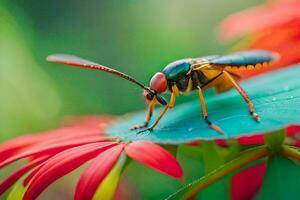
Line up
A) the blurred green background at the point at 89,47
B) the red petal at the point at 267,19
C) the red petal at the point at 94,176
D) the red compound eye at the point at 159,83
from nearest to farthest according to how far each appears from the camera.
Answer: the red petal at the point at 94,176
the red compound eye at the point at 159,83
the red petal at the point at 267,19
the blurred green background at the point at 89,47

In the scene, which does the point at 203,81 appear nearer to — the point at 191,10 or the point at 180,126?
the point at 180,126

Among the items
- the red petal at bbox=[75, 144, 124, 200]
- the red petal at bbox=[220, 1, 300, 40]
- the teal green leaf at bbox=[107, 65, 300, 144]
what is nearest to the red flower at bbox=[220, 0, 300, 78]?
the red petal at bbox=[220, 1, 300, 40]

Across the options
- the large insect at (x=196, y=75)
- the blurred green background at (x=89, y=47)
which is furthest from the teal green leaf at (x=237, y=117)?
the blurred green background at (x=89, y=47)

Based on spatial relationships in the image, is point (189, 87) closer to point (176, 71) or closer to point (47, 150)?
point (176, 71)

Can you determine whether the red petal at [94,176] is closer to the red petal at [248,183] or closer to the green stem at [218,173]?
the green stem at [218,173]

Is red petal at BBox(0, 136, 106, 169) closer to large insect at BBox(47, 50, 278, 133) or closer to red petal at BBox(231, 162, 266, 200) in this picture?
large insect at BBox(47, 50, 278, 133)

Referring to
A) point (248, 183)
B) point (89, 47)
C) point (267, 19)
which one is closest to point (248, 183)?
point (248, 183)
